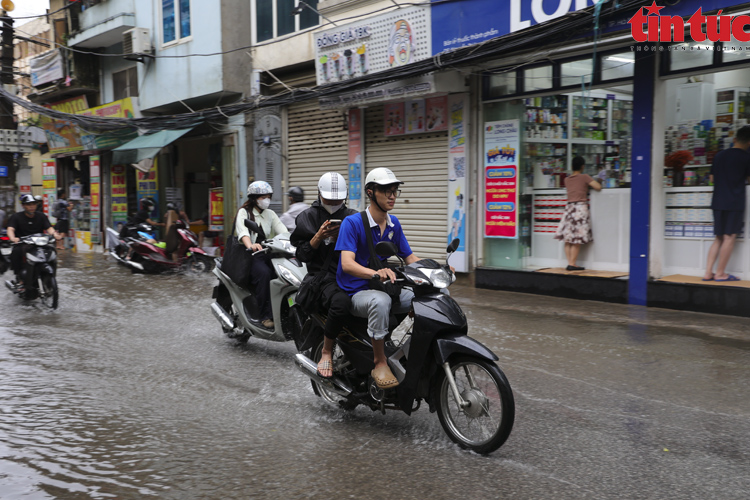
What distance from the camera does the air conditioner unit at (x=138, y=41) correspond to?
1800 centimetres

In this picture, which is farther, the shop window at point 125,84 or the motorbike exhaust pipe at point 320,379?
the shop window at point 125,84

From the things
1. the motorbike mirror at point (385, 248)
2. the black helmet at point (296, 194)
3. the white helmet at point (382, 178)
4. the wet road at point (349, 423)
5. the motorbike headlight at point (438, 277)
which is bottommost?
the wet road at point (349, 423)

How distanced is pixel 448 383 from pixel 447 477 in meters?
0.58

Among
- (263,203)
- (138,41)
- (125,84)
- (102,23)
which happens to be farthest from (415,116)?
(125,84)

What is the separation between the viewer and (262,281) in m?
6.46

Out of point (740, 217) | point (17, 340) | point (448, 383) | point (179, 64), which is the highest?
point (179, 64)

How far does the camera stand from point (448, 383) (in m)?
3.76

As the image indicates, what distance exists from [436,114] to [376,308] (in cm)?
833

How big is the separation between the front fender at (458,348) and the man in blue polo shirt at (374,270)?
0.38 m

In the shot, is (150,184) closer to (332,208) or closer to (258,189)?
(258,189)

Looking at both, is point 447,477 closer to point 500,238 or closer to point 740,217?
point 740,217

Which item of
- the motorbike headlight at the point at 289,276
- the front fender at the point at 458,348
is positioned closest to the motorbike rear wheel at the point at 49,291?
the motorbike headlight at the point at 289,276

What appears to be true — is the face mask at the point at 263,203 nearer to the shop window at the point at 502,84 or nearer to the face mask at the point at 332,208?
the face mask at the point at 332,208

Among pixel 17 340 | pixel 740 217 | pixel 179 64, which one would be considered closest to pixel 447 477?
pixel 17 340
